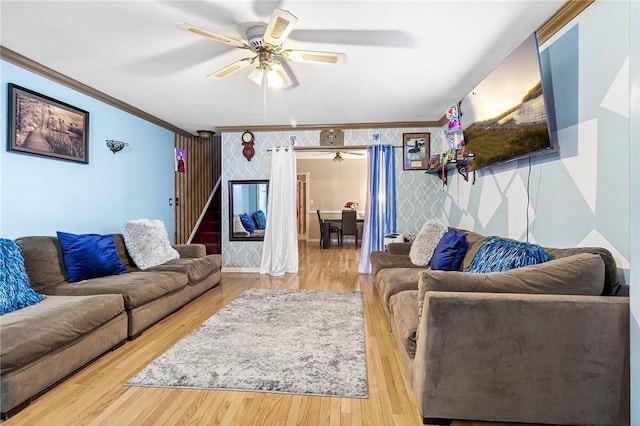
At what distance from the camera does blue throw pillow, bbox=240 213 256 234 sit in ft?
18.3

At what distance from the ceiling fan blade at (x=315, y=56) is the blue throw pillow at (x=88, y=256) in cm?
244

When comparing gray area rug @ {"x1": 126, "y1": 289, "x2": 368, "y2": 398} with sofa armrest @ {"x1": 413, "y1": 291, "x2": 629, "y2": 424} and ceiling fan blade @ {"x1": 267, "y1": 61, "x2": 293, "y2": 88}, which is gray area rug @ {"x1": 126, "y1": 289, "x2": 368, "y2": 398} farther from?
ceiling fan blade @ {"x1": 267, "y1": 61, "x2": 293, "y2": 88}

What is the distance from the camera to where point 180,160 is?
561 centimetres

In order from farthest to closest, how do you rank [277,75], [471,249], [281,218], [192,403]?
1. [281,218]
2. [471,249]
3. [277,75]
4. [192,403]

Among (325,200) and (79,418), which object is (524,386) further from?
(325,200)

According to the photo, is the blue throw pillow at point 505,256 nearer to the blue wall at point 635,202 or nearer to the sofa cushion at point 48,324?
the blue wall at point 635,202

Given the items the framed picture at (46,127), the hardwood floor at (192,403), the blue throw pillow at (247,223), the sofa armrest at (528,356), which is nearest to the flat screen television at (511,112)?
the sofa armrest at (528,356)

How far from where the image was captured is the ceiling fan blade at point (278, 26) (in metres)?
1.90

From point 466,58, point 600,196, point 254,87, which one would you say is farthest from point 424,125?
point 600,196

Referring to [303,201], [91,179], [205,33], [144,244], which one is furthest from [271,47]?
[303,201]

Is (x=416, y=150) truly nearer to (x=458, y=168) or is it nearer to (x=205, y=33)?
(x=458, y=168)

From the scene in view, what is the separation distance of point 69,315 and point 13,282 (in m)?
0.58

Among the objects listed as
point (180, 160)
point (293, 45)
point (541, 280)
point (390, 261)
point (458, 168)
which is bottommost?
point (390, 261)

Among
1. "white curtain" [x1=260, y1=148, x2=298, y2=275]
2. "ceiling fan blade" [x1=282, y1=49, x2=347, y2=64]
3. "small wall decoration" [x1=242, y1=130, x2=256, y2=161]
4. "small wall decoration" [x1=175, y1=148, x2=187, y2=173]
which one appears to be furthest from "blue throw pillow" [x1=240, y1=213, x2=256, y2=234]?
"ceiling fan blade" [x1=282, y1=49, x2=347, y2=64]
